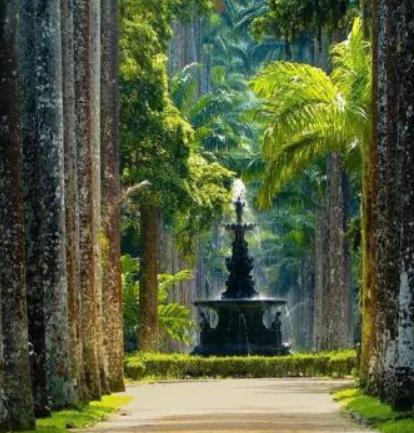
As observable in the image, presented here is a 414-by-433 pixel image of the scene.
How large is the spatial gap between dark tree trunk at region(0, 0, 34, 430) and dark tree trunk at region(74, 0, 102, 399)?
357 inches

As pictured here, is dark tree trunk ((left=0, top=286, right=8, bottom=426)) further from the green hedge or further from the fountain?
the fountain

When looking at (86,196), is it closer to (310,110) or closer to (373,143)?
(373,143)

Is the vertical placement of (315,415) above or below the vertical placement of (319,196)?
below

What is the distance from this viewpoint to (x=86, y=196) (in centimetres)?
2791

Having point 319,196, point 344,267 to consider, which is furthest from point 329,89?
point 319,196

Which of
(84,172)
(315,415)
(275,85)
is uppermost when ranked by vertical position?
(275,85)

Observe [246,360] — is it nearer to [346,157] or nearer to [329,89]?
[346,157]

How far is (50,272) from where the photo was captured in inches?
869

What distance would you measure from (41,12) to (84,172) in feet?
19.8

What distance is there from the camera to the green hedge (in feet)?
141

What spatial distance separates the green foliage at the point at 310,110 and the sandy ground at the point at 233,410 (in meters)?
4.47

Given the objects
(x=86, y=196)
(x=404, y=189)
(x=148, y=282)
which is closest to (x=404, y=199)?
(x=404, y=189)

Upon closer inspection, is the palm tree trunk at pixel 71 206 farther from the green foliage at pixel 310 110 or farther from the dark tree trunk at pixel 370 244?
the green foliage at pixel 310 110

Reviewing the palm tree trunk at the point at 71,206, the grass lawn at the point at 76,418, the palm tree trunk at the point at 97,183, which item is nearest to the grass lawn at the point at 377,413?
the grass lawn at the point at 76,418
